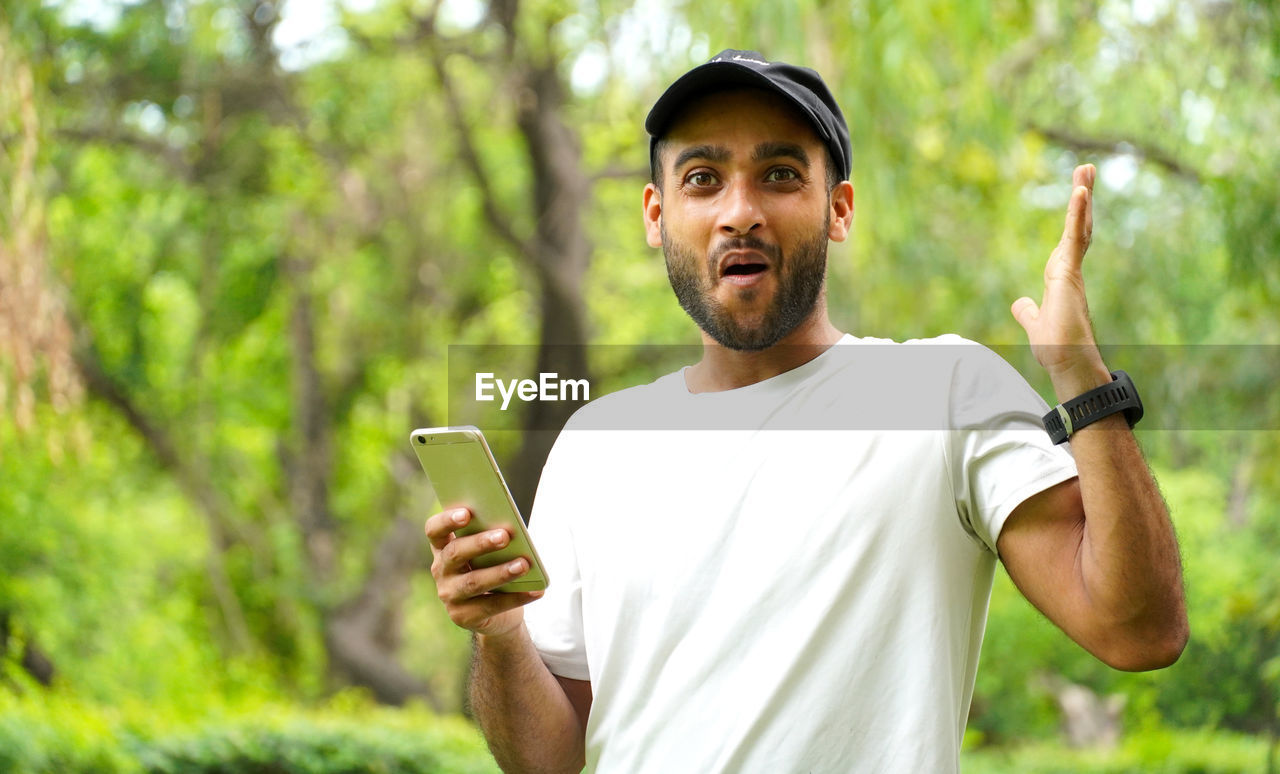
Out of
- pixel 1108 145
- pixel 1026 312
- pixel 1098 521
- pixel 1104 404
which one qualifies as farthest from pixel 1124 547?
pixel 1108 145

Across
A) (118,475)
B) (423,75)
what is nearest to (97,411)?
(118,475)

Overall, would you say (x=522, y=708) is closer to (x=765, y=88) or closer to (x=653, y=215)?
(x=653, y=215)

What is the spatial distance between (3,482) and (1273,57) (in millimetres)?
6359

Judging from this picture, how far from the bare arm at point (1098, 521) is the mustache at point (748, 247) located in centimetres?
35

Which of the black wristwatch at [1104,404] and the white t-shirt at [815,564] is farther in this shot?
the white t-shirt at [815,564]

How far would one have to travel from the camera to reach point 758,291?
63.1 inches

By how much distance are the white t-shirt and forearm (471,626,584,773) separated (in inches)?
4.8

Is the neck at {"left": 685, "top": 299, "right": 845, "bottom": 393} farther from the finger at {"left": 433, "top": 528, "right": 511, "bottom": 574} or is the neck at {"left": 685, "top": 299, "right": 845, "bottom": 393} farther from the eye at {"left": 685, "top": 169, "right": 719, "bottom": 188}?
the finger at {"left": 433, "top": 528, "right": 511, "bottom": 574}

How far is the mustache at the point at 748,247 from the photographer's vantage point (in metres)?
1.59

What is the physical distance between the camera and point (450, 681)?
11039 mm

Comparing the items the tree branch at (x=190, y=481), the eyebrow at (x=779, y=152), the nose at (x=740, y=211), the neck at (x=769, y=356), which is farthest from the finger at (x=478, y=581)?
the tree branch at (x=190, y=481)

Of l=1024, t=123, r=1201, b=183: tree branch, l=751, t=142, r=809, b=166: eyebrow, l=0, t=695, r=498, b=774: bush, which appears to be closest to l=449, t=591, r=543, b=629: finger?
l=751, t=142, r=809, b=166: eyebrow

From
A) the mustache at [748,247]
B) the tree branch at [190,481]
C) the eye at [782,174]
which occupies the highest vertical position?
the eye at [782,174]

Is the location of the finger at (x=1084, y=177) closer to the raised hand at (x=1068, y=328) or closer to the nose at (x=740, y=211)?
the raised hand at (x=1068, y=328)
